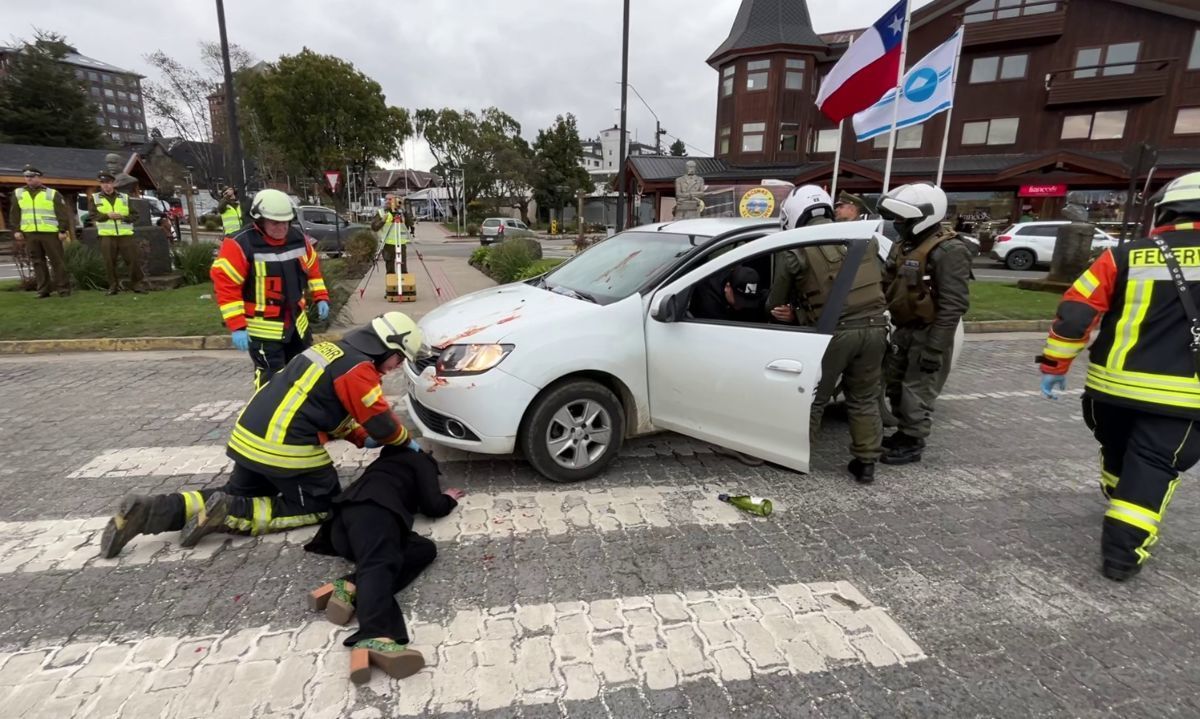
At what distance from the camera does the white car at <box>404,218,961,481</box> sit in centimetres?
352

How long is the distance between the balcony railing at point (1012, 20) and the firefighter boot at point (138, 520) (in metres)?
33.4

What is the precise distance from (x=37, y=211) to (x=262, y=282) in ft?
28.1

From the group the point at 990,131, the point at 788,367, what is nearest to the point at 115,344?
the point at 788,367

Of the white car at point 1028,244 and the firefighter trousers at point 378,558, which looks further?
the white car at point 1028,244

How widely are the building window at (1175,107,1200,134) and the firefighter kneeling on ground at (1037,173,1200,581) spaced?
31430 mm

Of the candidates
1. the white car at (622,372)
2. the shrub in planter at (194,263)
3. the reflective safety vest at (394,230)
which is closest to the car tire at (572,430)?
the white car at (622,372)

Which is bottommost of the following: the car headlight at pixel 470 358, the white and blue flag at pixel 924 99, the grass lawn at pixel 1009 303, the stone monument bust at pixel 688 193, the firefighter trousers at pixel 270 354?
the grass lawn at pixel 1009 303

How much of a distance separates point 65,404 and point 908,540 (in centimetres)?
682

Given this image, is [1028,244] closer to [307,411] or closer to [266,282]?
[266,282]

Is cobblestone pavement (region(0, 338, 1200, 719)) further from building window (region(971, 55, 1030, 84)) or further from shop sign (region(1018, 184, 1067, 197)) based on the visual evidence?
building window (region(971, 55, 1030, 84))

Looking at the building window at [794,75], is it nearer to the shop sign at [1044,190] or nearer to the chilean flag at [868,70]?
the shop sign at [1044,190]

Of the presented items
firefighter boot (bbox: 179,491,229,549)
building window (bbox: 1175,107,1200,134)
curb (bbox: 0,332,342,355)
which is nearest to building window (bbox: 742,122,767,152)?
building window (bbox: 1175,107,1200,134)

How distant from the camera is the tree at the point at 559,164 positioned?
5469 cm

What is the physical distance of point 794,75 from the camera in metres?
30.6
